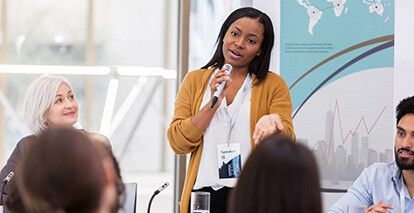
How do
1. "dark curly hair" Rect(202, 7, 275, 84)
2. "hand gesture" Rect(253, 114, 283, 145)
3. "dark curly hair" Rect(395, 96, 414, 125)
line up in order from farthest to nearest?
"dark curly hair" Rect(395, 96, 414, 125), "dark curly hair" Rect(202, 7, 275, 84), "hand gesture" Rect(253, 114, 283, 145)

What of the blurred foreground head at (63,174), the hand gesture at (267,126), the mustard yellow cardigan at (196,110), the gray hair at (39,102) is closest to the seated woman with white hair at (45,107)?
the gray hair at (39,102)

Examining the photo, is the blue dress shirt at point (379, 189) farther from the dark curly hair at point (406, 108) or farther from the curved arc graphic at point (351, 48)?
the curved arc graphic at point (351, 48)

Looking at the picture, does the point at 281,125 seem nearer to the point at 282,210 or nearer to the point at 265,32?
the point at 265,32

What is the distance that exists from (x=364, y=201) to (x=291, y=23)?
52.2 inches

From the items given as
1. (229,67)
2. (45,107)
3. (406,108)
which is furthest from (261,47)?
(45,107)

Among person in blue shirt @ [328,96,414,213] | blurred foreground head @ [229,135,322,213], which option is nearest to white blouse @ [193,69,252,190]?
person in blue shirt @ [328,96,414,213]

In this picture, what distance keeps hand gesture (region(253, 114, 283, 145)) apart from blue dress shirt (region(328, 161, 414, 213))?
0.77m

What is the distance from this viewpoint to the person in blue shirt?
2.82m

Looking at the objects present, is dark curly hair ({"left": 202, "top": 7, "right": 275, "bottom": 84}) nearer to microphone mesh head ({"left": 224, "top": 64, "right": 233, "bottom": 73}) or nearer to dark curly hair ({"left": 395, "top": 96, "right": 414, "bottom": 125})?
microphone mesh head ({"left": 224, "top": 64, "right": 233, "bottom": 73})

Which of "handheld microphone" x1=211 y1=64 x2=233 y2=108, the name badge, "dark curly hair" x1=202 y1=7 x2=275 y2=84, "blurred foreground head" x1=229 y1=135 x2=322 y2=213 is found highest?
"dark curly hair" x1=202 y1=7 x2=275 y2=84

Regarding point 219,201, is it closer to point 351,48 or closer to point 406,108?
point 406,108

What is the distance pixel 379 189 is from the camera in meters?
2.91

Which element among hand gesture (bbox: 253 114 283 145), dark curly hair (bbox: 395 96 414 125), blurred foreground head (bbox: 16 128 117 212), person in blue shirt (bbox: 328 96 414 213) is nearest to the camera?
blurred foreground head (bbox: 16 128 117 212)

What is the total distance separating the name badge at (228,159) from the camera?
246 centimetres
